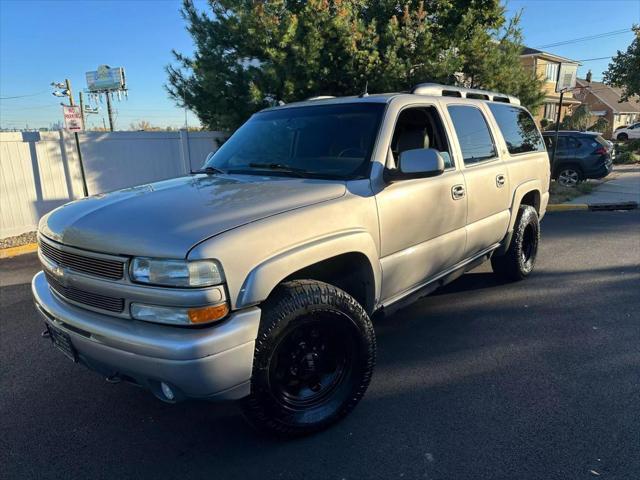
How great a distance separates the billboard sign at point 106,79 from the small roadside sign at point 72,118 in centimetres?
3212

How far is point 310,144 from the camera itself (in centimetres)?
346

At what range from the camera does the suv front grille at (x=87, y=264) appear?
231 centimetres

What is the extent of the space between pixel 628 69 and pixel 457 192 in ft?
62.7

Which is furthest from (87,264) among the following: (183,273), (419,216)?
(419,216)

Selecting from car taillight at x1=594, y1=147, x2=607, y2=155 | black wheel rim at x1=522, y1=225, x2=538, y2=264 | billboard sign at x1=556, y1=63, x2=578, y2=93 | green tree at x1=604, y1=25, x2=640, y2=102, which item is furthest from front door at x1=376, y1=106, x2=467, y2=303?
green tree at x1=604, y1=25, x2=640, y2=102

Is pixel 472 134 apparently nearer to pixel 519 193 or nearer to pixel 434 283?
pixel 519 193

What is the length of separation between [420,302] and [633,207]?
330 inches

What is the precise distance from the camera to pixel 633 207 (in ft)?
34.6

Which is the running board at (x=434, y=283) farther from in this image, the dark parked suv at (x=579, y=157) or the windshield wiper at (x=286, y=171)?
the dark parked suv at (x=579, y=157)

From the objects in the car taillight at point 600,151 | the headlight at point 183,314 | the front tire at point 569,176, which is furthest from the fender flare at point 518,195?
the car taillight at point 600,151

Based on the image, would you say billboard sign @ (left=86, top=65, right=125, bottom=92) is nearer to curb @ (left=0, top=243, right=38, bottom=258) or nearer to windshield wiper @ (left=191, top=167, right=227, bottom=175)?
curb @ (left=0, top=243, right=38, bottom=258)

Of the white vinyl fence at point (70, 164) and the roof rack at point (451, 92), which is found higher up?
the roof rack at point (451, 92)

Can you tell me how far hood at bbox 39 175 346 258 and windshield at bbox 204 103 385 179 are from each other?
25cm

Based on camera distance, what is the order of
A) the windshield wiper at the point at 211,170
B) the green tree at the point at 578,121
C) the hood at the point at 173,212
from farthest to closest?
the green tree at the point at 578,121 < the windshield wiper at the point at 211,170 < the hood at the point at 173,212
